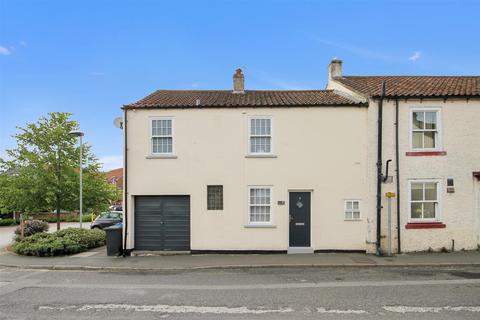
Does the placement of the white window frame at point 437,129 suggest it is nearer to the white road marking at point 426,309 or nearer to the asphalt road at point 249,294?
the asphalt road at point 249,294

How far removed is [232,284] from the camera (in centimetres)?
923

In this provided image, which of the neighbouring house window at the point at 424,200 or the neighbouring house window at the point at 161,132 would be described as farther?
the neighbouring house window at the point at 161,132

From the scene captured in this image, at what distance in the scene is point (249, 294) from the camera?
820cm

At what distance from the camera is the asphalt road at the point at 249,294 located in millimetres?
6867

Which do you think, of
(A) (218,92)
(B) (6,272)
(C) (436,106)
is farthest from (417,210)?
(B) (6,272)

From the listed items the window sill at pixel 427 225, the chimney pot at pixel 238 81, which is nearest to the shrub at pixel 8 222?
the chimney pot at pixel 238 81

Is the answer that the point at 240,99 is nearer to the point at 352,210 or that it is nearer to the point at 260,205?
the point at 260,205

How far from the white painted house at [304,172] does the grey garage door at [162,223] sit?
0.04 metres

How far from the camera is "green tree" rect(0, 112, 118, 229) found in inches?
719

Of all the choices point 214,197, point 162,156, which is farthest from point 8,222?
point 214,197

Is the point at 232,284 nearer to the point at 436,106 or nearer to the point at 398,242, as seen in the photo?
the point at 398,242

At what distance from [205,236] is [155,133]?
4.36 m

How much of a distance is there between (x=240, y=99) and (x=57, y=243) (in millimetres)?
9007

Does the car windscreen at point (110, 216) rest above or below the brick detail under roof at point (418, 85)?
below
